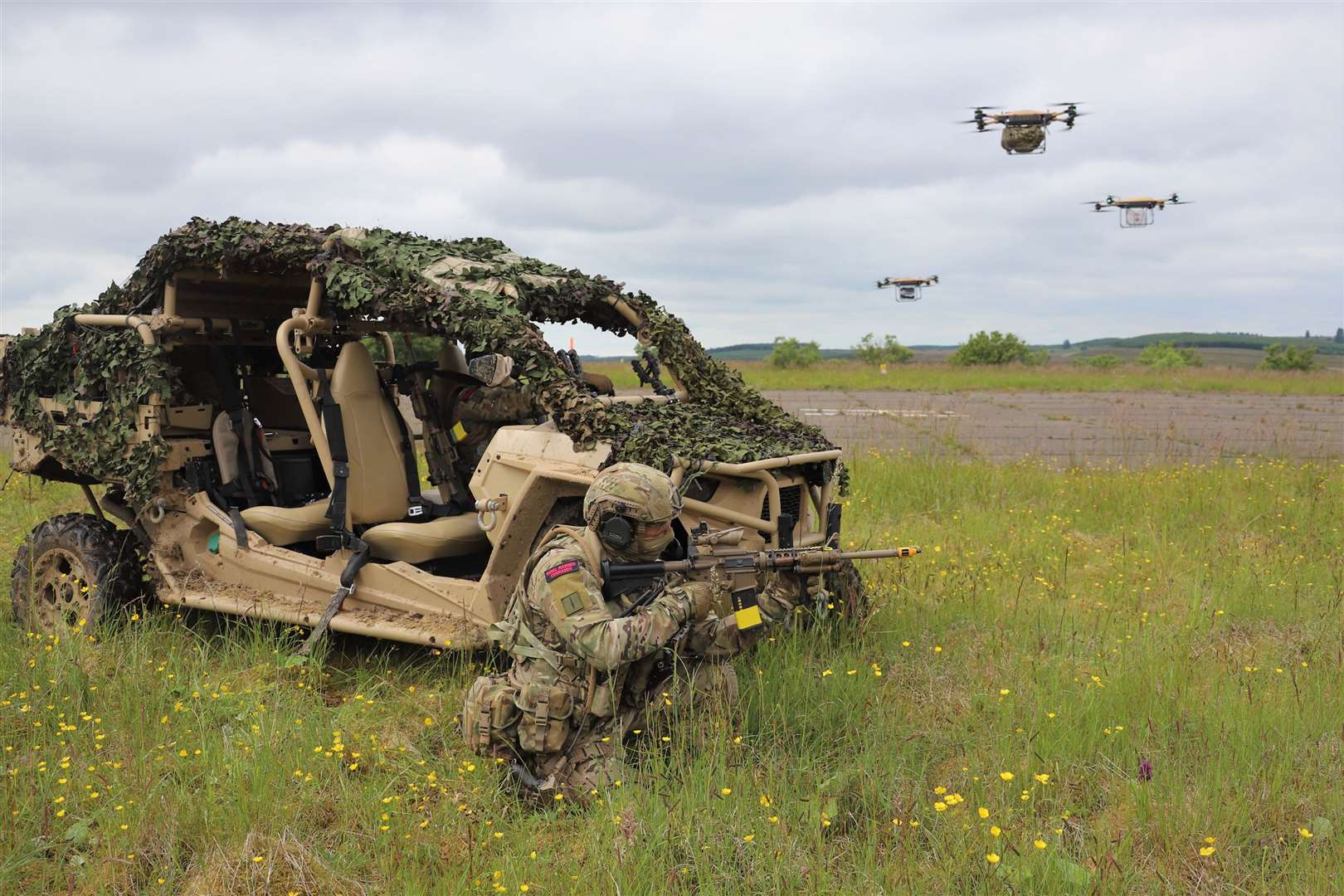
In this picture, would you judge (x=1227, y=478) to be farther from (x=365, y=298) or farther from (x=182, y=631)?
(x=182, y=631)

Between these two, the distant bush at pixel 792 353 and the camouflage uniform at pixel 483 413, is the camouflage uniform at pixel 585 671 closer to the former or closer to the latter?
the camouflage uniform at pixel 483 413

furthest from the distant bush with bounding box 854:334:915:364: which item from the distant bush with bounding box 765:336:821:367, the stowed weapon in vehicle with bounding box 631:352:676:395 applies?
the stowed weapon in vehicle with bounding box 631:352:676:395

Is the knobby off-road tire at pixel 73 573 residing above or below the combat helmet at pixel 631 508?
below

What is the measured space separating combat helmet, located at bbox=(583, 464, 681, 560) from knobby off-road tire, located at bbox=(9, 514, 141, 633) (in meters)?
3.50

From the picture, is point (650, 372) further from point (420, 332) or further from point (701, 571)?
point (701, 571)

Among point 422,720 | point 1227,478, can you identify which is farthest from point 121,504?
point 1227,478

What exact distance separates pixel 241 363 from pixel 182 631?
1.85m

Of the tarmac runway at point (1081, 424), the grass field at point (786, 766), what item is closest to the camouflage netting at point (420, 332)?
the grass field at point (786, 766)

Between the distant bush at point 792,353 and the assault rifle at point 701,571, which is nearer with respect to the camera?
the assault rifle at point 701,571

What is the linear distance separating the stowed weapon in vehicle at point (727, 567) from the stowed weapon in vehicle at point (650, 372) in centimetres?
184

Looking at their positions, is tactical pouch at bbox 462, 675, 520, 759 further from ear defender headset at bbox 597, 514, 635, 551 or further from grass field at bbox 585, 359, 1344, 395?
grass field at bbox 585, 359, 1344, 395

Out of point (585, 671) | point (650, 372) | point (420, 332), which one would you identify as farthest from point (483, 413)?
point (585, 671)

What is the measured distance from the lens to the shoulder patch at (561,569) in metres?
3.97

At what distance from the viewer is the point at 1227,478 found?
31.8 ft
